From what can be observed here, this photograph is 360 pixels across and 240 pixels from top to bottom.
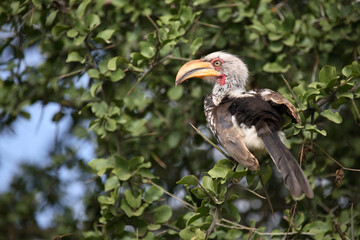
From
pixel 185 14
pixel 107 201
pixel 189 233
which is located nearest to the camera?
pixel 189 233

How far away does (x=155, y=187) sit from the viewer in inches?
106

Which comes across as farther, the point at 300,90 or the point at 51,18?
the point at 51,18

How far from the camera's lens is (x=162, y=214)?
2.70m

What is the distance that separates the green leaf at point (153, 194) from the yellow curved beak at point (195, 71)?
661mm

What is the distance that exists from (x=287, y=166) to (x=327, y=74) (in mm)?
514

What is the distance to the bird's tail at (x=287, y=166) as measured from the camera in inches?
81.0

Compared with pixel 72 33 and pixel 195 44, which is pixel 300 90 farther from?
pixel 72 33

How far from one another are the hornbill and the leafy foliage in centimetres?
9

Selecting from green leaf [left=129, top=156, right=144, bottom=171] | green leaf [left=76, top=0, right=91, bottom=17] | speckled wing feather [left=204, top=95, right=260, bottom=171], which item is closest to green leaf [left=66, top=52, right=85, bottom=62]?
green leaf [left=76, top=0, right=91, bottom=17]

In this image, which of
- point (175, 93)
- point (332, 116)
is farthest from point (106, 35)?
point (332, 116)

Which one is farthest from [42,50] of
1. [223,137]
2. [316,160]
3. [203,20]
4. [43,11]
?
[316,160]

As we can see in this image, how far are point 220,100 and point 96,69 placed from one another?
31.6 inches

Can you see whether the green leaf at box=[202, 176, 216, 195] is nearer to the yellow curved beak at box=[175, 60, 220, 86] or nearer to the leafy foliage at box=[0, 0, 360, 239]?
the leafy foliage at box=[0, 0, 360, 239]

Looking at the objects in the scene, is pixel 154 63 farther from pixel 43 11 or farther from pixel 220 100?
pixel 43 11
